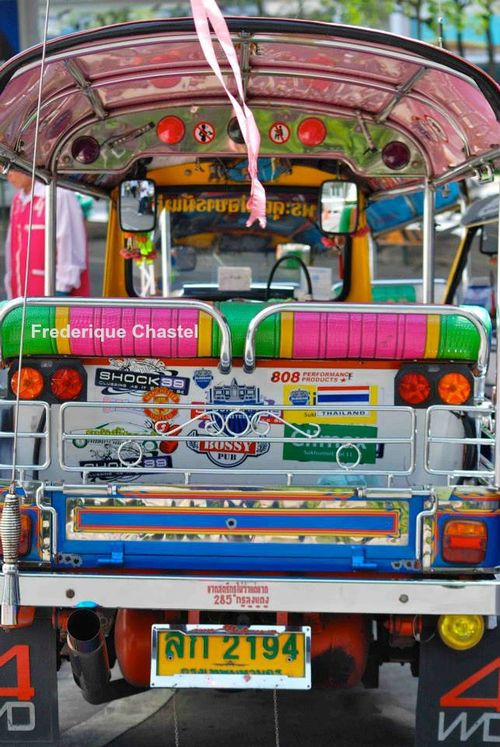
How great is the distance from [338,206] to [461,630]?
2772 millimetres

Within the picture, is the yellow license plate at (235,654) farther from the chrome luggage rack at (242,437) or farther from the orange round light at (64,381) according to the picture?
the orange round light at (64,381)

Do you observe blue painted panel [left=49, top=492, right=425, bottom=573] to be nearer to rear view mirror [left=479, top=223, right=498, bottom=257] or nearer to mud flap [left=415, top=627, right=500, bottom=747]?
mud flap [left=415, top=627, right=500, bottom=747]

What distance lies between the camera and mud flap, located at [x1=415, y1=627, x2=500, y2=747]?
423 centimetres

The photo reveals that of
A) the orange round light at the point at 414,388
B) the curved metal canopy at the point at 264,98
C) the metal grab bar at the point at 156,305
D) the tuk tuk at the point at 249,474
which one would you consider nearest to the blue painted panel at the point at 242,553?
the tuk tuk at the point at 249,474

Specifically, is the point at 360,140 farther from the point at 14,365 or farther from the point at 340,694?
the point at 340,694

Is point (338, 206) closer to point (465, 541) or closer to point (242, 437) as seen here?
point (242, 437)

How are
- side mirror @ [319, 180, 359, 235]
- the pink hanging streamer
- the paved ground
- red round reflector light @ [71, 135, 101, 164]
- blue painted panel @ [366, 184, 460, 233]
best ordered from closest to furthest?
the pink hanging streamer, the paved ground, red round reflector light @ [71, 135, 101, 164], side mirror @ [319, 180, 359, 235], blue painted panel @ [366, 184, 460, 233]

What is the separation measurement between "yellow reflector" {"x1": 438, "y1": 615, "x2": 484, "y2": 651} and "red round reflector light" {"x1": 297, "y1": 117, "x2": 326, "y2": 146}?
270cm

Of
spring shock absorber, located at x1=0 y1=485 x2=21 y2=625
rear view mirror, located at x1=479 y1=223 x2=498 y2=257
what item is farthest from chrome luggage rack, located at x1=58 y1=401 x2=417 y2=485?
rear view mirror, located at x1=479 y1=223 x2=498 y2=257

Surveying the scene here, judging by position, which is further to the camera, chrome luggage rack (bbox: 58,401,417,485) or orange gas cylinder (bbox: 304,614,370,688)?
orange gas cylinder (bbox: 304,614,370,688)

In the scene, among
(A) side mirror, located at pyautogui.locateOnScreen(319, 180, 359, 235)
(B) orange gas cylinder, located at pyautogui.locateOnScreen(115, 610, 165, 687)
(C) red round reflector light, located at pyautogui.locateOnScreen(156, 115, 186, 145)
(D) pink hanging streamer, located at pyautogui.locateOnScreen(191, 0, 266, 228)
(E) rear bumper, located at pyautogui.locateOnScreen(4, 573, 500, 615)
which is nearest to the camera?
(D) pink hanging streamer, located at pyautogui.locateOnScreen(191, 0, 266, 228)

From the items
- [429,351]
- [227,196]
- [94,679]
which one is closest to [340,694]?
[94,679]

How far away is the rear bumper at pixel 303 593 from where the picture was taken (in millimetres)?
4062

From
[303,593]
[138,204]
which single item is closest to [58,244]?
[138,204]
